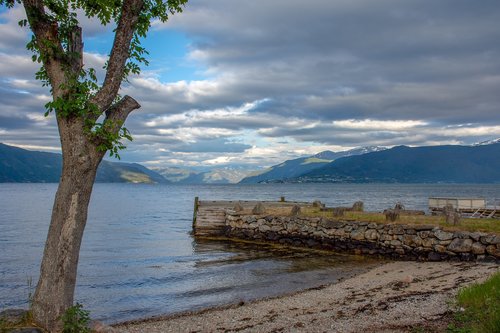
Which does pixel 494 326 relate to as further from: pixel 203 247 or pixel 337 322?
pixel 203 247

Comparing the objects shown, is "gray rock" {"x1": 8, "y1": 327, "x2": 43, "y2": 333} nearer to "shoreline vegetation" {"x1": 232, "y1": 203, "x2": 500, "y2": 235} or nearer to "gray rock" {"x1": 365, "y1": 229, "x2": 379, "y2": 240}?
"shoreline vegetation" {"x1": 232, "y1": 203, "x2": 500, "y2": 235}

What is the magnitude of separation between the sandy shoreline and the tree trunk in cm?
423

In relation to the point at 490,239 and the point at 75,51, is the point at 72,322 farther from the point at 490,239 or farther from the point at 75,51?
the point at 490,239

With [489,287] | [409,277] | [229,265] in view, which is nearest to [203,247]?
[229,265]

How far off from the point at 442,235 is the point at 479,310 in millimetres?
13763

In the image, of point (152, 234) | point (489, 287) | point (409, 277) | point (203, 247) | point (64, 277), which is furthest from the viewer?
point (152, 234)

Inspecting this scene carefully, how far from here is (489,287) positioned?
11062mm

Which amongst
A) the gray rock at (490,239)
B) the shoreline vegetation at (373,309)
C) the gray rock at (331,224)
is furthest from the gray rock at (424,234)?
the gray rock at (331,224)

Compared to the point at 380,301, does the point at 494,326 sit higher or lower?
higher

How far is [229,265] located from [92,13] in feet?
58.1

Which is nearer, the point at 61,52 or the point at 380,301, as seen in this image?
the point at 61,52

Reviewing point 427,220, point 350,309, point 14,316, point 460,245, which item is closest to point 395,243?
point 427,220

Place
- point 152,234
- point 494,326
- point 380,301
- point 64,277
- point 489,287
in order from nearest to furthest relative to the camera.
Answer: point 494,326 < point 64,277 < point 489,287 < point 380,301 < point 152,234

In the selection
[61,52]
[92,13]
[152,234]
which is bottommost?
[152,234]
